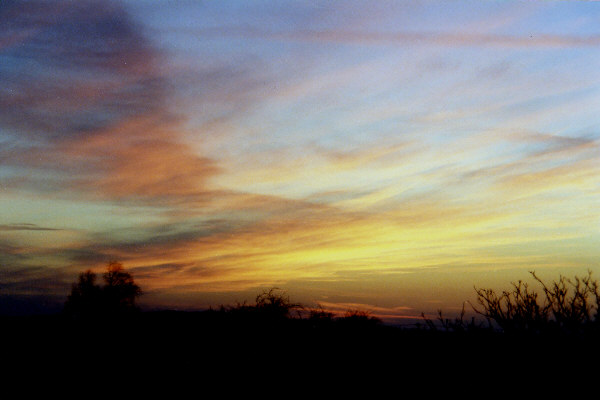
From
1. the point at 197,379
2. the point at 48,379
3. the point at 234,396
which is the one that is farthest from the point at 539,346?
the point at 48,379

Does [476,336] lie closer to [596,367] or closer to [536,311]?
[536,311]

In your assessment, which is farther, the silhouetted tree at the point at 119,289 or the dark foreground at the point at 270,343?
the silhouetted tree at the point at 119,289

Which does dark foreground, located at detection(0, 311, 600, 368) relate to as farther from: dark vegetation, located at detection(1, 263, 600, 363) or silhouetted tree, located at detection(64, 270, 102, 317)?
silhouetted tree, located at detection(64, 270, 102, 317)

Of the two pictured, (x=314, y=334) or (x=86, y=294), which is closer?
(x=314, y=334)

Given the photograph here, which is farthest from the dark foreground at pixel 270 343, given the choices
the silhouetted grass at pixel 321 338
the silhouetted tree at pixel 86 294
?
the silhouetted tree at pixel 86 294

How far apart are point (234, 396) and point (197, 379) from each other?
1068 millimetres

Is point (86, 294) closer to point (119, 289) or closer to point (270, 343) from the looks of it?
point (119, 289)

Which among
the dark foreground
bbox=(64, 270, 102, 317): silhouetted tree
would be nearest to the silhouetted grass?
the dark foreground

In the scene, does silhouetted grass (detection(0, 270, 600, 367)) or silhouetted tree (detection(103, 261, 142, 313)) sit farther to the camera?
silhouetted tree (detection(103, 261, 142, 313))

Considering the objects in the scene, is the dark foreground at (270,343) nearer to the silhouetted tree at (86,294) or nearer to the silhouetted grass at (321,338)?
the silhouetted grass at (321,338)

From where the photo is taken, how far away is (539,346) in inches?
396

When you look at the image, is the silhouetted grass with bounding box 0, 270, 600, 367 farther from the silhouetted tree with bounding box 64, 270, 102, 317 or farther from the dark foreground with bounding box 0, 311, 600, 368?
the silhouetted tree with bounding box 64, 270, 102, 317

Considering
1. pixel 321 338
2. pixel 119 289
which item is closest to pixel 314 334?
pixel 321 338

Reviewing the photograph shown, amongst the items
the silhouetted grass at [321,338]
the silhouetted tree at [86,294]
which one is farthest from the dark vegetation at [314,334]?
the silhouetted tree at [86,294]
